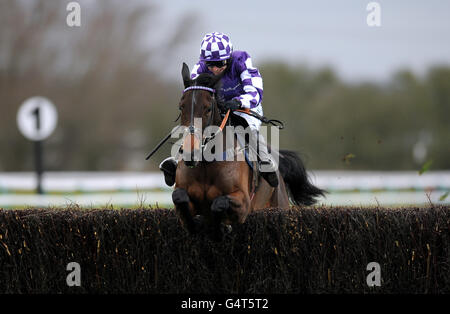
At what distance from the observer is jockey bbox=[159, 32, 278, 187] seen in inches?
224

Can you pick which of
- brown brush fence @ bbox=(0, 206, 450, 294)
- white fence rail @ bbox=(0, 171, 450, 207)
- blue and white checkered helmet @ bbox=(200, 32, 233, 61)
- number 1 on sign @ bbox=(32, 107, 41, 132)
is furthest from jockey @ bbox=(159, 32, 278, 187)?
number 1 on sign @ bbox=(32, 107, 41, 132)

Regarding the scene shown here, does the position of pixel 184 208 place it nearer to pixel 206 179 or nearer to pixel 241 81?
pixel 206 179

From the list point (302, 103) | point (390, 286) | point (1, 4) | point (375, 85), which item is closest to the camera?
point (390, 286)

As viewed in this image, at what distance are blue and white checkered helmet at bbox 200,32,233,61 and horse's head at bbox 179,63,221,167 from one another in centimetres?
37

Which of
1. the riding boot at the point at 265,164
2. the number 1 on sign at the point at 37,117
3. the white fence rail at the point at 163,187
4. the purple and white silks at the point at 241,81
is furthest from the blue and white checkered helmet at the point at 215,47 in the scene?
the number 1 on sign at the point at 37,117

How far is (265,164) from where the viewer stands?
6.13 metres

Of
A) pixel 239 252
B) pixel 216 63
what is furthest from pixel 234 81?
pixel 239 252

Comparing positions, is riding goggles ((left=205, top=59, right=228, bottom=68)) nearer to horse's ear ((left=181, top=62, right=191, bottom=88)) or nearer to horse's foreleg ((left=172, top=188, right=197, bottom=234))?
horse's ear ((left=181, top=62, right=191, bottom=88))

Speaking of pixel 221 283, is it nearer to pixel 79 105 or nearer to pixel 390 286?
pixel 390 286

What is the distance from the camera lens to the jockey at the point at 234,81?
18.7 ft

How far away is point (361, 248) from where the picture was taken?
5.41 meters

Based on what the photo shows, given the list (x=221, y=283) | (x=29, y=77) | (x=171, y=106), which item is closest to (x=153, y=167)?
(x=171, y=106)

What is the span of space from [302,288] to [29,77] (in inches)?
924

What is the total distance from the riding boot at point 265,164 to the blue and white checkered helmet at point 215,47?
812 millimetres
